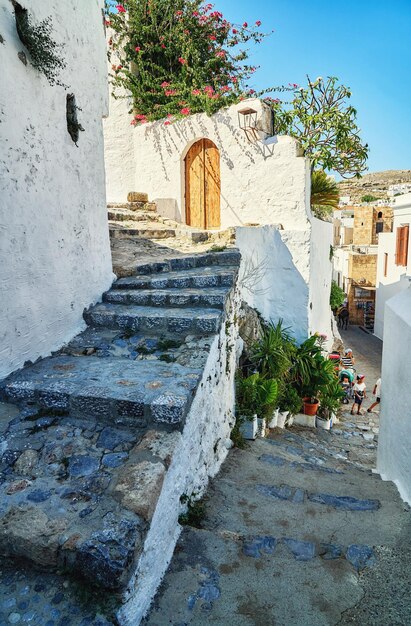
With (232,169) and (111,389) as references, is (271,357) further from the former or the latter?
(111,389)

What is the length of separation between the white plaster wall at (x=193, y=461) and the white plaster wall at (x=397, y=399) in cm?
186

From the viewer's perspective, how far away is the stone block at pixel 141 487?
1.96 m

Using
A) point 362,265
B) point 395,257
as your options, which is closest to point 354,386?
point 395,257

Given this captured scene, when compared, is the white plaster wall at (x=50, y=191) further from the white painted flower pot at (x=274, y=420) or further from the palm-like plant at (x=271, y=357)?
the white painted flower pot at (x=274, y=420)

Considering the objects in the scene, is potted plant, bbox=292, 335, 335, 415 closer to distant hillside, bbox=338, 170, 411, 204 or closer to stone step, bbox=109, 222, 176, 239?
stone step, bbox=109, 222, 176, 239

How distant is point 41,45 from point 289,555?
12.9 ft

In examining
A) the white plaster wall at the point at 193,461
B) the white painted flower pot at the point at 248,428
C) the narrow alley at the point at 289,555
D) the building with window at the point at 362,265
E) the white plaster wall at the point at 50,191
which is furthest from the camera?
the building with window at the point at 362,265

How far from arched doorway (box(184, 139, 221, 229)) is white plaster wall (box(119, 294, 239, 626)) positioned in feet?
14.5

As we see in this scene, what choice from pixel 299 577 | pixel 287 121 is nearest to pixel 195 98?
pixel 287 121

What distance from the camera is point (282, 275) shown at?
802 centimetres

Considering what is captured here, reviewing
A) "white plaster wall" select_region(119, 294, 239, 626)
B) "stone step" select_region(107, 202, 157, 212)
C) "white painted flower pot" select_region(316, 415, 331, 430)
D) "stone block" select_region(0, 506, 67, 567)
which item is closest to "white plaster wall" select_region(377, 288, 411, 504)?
"white plaster wall" select_region(119, 294, 239, 626)

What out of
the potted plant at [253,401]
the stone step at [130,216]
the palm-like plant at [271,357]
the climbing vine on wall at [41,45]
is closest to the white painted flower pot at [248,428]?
the potted plant at [253,401]

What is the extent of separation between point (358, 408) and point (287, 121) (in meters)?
6.71

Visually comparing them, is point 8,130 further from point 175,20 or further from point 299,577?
point 175,20
